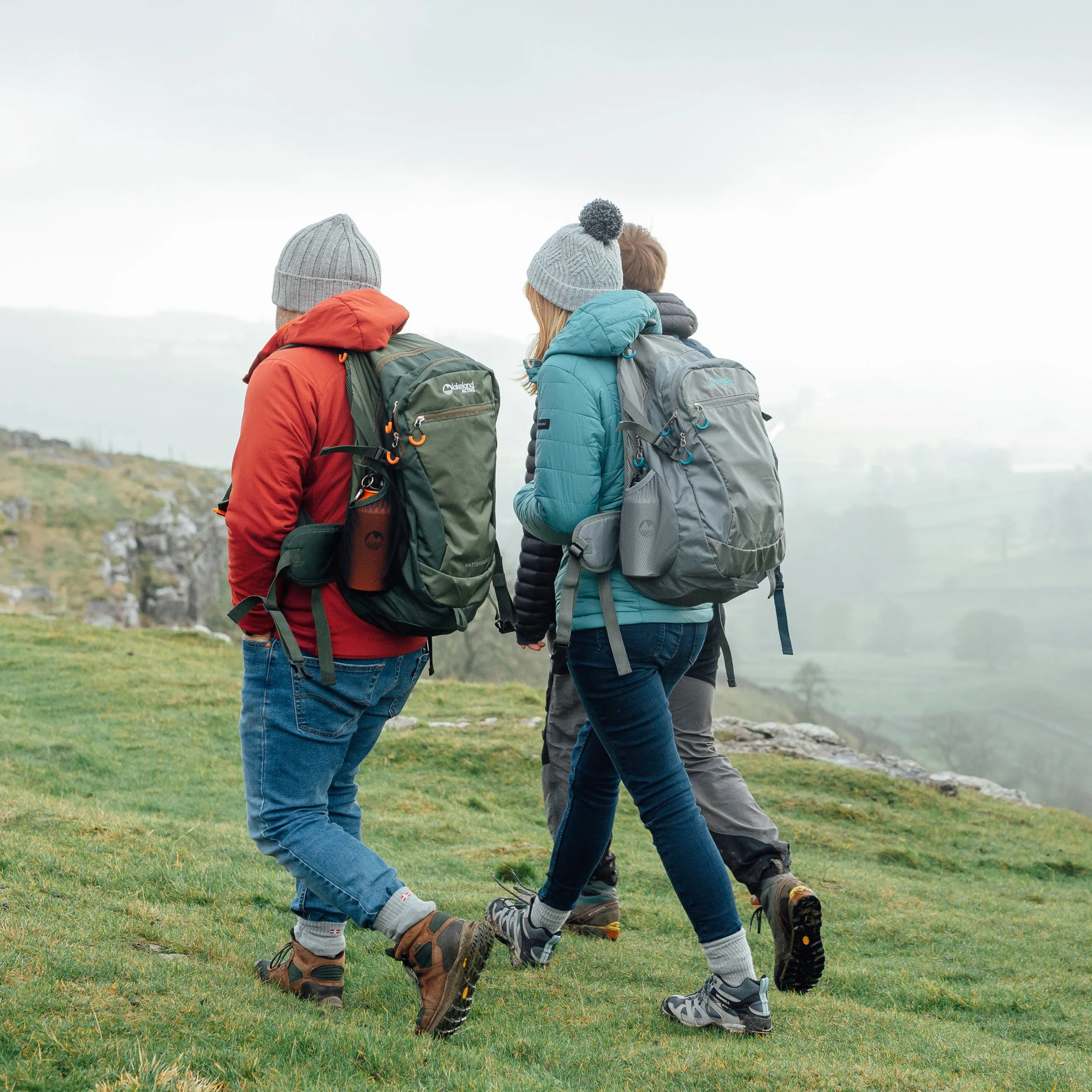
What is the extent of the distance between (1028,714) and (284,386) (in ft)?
496

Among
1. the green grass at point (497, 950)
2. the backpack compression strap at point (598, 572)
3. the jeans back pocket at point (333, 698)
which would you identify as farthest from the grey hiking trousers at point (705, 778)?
the jeans back pocket at point (333, 698)

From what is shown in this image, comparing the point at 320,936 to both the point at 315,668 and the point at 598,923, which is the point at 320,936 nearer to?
the point at 315,668

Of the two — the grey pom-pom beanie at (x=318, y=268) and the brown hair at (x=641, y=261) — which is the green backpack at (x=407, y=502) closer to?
the grey pom-pom beanie at (x=318, y=268)

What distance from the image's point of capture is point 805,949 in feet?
14.9

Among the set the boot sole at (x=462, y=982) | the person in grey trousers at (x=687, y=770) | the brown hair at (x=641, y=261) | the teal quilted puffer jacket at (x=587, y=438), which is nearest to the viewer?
the boot sole at (x=462, y=982)

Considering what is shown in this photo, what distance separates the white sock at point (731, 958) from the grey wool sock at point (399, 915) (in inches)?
45.6

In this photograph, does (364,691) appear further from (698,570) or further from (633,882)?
(633,882)

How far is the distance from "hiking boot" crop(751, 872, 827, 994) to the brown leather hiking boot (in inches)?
61.9

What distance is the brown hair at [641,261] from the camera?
496 centimetres

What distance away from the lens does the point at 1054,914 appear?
322 inches

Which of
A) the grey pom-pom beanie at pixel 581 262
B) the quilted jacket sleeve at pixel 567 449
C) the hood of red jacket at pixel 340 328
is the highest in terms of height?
the grey pom-pom beanie at pixel 581 262

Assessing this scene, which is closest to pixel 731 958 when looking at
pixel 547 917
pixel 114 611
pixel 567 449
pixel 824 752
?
pixel 547 917

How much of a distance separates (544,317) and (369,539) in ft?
4.93

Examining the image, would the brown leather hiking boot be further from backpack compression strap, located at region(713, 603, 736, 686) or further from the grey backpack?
backpack compression strap, located at region(713, 603, 736, 686)
